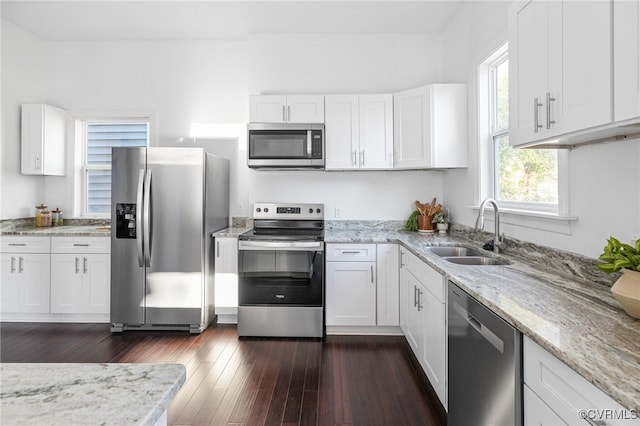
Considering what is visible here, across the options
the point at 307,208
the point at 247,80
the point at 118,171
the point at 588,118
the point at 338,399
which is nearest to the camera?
the point at 588,118

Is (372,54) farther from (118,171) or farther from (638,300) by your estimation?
(638,300)

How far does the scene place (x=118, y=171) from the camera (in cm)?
322

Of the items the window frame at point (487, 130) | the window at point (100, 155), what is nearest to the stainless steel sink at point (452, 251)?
the window frame at point (487, 130)

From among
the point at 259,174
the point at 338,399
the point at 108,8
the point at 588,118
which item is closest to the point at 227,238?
the point at 259,174

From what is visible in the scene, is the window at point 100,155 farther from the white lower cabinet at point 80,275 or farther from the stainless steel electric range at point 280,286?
the stainless steel electric range at point 280,286

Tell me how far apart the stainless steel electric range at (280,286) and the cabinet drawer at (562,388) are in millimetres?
2141

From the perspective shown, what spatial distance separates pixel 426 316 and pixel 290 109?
7.78 feet

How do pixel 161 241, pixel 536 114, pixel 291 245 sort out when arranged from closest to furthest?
pixel 536 114 → pixel 291 245 → pixel 161 241

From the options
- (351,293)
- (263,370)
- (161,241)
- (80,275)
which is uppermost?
(161,241)

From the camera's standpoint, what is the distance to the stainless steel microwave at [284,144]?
3371 millimetres

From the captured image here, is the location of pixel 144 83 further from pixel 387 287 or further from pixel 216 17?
pixel 387 287

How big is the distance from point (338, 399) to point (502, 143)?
2252mm

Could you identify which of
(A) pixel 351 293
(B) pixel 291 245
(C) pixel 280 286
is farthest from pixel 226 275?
(A) pixel 351 293

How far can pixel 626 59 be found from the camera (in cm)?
105
